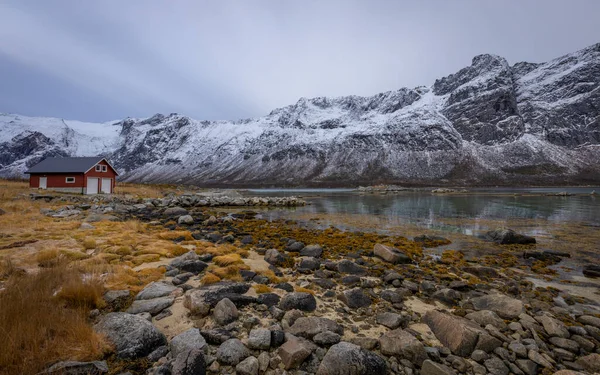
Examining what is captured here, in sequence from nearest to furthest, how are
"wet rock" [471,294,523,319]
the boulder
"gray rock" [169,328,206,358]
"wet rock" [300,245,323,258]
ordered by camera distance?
1. "gray rock" [169,328,206,358]
2. the boulder
3. "wet rock" [471,294,523,319]
4. "wet rock" [300,245,323,258]

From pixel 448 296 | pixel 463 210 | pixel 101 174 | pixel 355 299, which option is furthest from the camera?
pixel 101 174

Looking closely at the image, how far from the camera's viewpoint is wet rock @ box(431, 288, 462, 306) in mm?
8125

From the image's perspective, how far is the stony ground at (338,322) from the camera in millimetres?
4605

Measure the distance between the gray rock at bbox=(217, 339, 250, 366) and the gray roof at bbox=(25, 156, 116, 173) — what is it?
46.9 m

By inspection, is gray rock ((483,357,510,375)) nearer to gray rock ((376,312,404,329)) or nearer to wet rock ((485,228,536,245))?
gray rock ((376,312,404,329))

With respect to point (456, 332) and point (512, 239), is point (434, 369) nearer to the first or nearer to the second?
point (456, 332)

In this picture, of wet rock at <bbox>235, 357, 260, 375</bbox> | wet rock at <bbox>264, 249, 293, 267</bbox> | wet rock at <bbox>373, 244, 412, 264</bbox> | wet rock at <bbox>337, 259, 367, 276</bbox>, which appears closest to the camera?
wet rock at <bbox>235, 357, 260, 375</bbox>

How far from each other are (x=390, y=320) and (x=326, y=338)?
2036mm

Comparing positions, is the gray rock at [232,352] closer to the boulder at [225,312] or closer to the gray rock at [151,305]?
the boulder at [225,312]

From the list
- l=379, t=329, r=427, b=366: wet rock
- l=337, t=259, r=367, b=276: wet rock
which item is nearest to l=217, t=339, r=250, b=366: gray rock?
l=379, t=329, r=427, b=366: wet rock

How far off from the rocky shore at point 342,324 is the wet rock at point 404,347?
2 centimetres

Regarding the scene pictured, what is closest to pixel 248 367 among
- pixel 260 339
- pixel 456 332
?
pixel 260 339

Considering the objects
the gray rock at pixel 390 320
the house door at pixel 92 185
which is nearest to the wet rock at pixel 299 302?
the gray rock at pixel 390 320

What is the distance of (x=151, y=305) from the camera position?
251 inches
